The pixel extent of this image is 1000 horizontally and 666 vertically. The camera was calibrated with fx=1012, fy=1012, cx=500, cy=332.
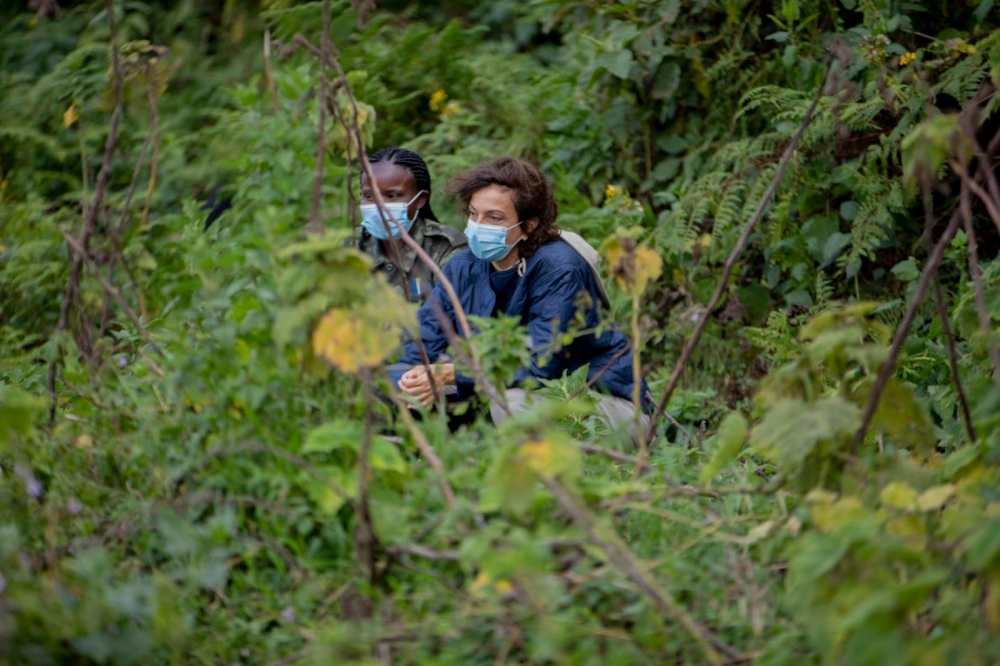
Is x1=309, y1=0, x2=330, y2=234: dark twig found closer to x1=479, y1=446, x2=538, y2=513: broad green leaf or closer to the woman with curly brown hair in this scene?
x1=479, y1=446, x2=538, y2=513: broad green leaf

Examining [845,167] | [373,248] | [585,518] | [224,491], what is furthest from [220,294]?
[845,167]

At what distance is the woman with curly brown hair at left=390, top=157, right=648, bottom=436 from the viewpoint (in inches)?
157

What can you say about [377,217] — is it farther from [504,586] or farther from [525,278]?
[504,586]

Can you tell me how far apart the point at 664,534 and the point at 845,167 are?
2.76 m

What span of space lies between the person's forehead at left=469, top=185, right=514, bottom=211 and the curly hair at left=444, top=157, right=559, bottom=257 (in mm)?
15

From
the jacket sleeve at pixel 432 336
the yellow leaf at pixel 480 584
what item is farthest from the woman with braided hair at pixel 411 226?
the yellow leaf at pixel 480 584

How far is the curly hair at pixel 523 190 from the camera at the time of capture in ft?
13.4

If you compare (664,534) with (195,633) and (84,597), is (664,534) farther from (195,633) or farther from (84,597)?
(84,597)

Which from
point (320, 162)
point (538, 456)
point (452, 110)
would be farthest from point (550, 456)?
A: point (452, 110)

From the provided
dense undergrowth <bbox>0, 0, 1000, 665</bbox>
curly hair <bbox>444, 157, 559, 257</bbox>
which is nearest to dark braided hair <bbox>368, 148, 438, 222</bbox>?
curly hair <bbox>444, 157, 559, 257</bbox>

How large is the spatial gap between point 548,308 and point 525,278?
0.63 feet

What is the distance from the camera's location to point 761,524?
2.48m

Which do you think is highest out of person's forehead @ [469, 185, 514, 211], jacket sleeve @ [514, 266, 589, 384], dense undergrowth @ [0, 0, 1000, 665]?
dense undergrowth @ [0, 0, 1000, 665]

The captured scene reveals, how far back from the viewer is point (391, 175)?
14.7ft
